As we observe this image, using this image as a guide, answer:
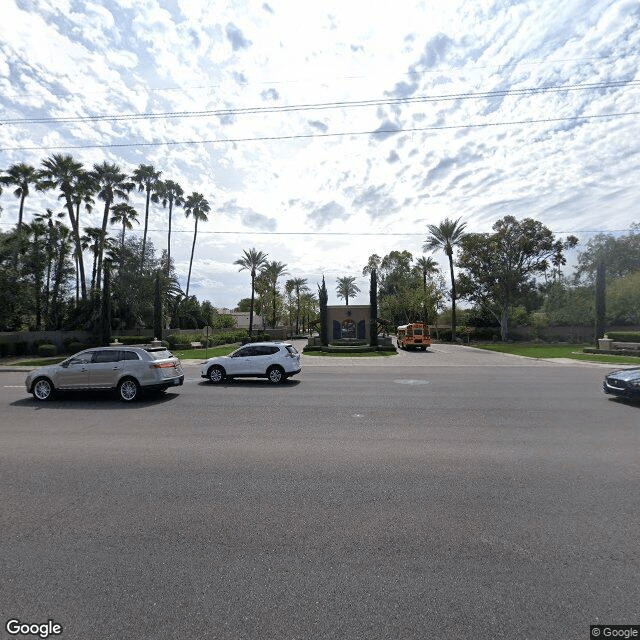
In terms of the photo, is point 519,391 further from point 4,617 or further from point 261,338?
point 261,338

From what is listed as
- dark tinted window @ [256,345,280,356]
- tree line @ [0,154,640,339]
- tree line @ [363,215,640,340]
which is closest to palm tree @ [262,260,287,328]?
tree line @ [0,154,640,339]

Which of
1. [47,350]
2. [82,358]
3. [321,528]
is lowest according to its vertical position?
[321,528]

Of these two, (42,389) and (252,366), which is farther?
(252,366)

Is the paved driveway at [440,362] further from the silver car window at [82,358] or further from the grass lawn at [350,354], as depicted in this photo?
the silver car window at [82,358]

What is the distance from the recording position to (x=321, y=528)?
A: 13.1 feet

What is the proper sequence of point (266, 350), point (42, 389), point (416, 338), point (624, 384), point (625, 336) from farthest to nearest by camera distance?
point (416, 338) → point (625, 336) → point (266, 350) → point (42, 389) → point (624, 384)

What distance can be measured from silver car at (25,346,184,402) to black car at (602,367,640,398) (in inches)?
493

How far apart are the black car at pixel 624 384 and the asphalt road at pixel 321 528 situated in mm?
2676

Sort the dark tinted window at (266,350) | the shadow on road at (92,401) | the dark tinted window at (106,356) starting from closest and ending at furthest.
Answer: the shadow on road at (92,401) → the dark tinted window at (106,356) → the dark tinted window at (266,350)

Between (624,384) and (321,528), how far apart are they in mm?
10452

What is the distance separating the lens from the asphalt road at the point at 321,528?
9.12ft

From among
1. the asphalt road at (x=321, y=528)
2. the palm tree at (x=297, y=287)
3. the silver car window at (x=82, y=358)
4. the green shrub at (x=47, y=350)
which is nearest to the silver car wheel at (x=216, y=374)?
the silver car window at (x=82, y=358)

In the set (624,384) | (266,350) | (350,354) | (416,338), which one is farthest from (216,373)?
(416,338)

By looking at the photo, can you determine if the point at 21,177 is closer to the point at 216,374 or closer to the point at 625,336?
the point at 216,374
